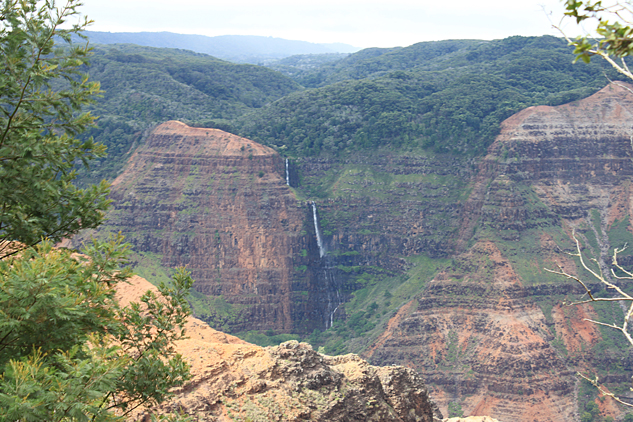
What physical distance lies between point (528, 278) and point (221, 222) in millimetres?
48148

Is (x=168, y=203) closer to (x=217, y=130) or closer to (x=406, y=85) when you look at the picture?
(x=217, y=130)

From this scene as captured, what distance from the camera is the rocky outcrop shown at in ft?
73.6

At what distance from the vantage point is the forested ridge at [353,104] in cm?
10269

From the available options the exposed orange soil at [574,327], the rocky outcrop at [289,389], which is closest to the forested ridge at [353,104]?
the exposed orange soil at [574,327]

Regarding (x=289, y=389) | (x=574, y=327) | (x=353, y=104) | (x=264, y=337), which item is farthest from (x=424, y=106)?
(x=289, y=389)

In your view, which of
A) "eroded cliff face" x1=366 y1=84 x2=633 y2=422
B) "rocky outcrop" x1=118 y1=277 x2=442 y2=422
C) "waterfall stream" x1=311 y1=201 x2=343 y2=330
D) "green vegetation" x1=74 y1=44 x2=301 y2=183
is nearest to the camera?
"rocky outcrop" x1=118 y1=277 x2=442 y2=422

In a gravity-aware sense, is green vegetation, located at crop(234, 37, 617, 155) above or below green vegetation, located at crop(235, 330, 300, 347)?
above

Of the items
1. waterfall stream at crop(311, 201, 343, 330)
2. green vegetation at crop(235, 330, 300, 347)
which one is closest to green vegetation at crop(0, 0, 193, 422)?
green vegetation at crop(235, 330, 300, 347)

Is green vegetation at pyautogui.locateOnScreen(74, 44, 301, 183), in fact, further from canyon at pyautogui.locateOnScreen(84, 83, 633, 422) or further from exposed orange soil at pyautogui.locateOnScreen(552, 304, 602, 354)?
exposed orange soil at pyautogui.locateOnScreen(552, 304, 602, 354)

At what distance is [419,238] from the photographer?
312ft

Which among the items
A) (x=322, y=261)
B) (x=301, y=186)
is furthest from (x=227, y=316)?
(x=301, y=186)

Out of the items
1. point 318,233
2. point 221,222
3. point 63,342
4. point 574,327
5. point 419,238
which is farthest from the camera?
point 318,233

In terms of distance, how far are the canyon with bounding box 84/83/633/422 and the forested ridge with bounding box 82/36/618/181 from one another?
3.98 meters

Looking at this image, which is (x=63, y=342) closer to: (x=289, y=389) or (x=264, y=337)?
(x=289, y=389)
